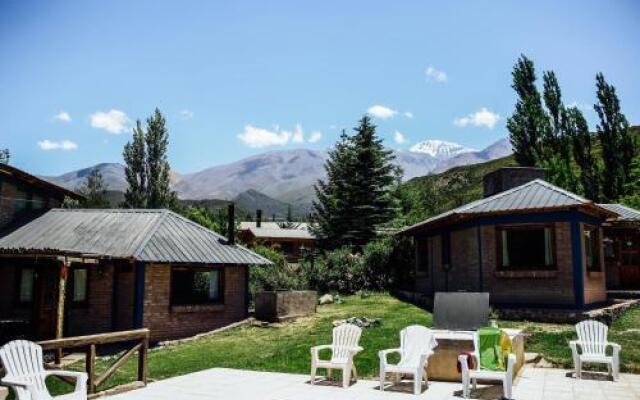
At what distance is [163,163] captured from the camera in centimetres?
4159

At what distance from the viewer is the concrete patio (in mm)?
8000

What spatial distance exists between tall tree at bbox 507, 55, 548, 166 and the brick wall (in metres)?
20.3

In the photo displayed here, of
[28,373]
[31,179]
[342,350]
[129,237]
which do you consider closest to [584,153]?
[129,237]

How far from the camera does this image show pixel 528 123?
31.7 m

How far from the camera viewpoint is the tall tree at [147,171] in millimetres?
40938

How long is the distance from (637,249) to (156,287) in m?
18.9

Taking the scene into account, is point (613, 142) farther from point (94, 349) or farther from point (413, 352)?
point (94, 349)

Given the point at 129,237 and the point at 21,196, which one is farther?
the point at 21,196

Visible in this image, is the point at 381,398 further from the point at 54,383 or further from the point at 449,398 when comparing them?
the point at 54,383

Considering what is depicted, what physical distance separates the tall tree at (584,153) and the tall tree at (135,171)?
99.3 ft

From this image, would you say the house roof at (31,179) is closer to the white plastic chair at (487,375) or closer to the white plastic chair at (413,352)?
the white plastic chair at (413,352)

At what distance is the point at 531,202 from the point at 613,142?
62.1 feet

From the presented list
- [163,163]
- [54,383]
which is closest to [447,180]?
[163,163]

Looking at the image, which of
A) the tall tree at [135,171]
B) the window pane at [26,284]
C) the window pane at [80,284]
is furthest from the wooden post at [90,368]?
the tall tree at [135,171]
